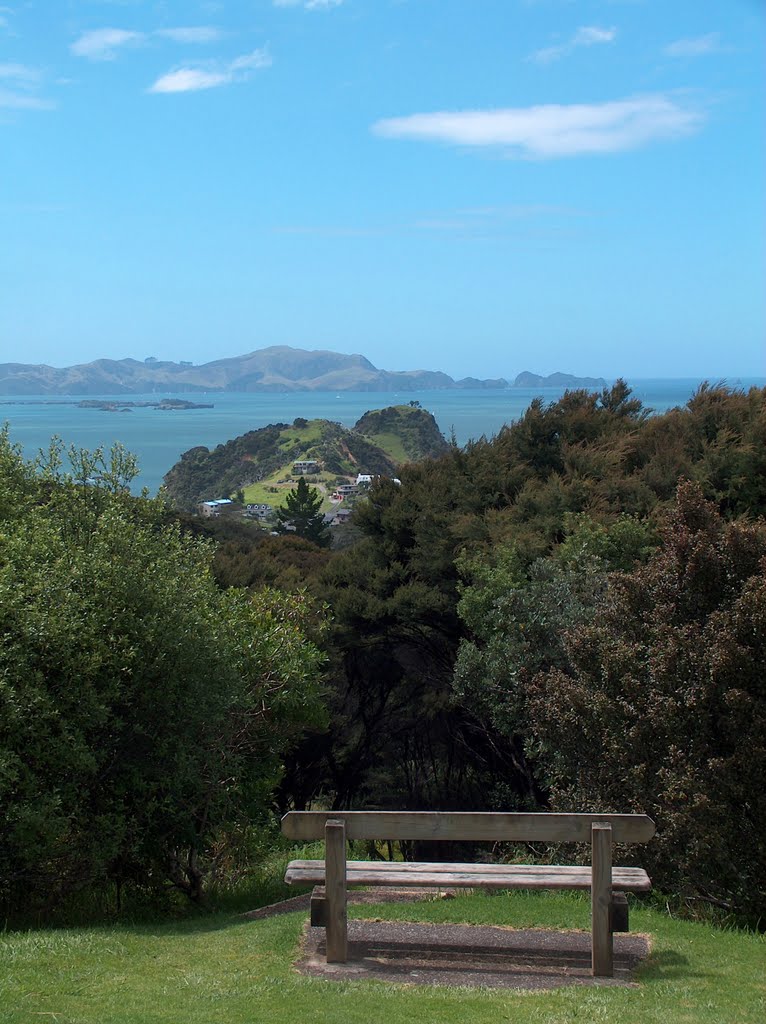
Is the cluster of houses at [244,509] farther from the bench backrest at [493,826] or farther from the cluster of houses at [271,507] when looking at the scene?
the bench backrest at [493,826]

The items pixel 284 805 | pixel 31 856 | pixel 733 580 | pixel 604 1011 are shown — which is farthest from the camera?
pixel 284 805

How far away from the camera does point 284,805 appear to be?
71.4ft

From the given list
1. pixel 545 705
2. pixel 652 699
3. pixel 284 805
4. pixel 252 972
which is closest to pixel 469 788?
pixel 284 805

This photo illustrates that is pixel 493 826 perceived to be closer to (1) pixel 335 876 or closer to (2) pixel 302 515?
(1) pixel 335 876

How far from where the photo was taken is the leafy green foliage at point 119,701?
9.16m

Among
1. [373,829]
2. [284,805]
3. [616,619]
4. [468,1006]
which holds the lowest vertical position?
[284,805]

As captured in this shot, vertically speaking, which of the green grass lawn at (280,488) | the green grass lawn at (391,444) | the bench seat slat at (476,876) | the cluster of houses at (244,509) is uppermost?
the green grass lawn at (391,444)

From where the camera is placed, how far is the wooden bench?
22.4 ft

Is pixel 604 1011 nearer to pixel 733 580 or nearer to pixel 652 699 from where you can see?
pixel 652 699

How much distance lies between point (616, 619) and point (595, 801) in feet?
5.93

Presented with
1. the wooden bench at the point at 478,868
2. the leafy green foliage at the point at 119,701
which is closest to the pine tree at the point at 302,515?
the leafy green foliage at the point at 119,701

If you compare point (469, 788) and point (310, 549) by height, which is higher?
point (310, 549)

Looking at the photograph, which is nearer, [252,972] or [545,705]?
[252,972]

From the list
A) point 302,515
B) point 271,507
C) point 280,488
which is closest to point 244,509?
point 271,507
